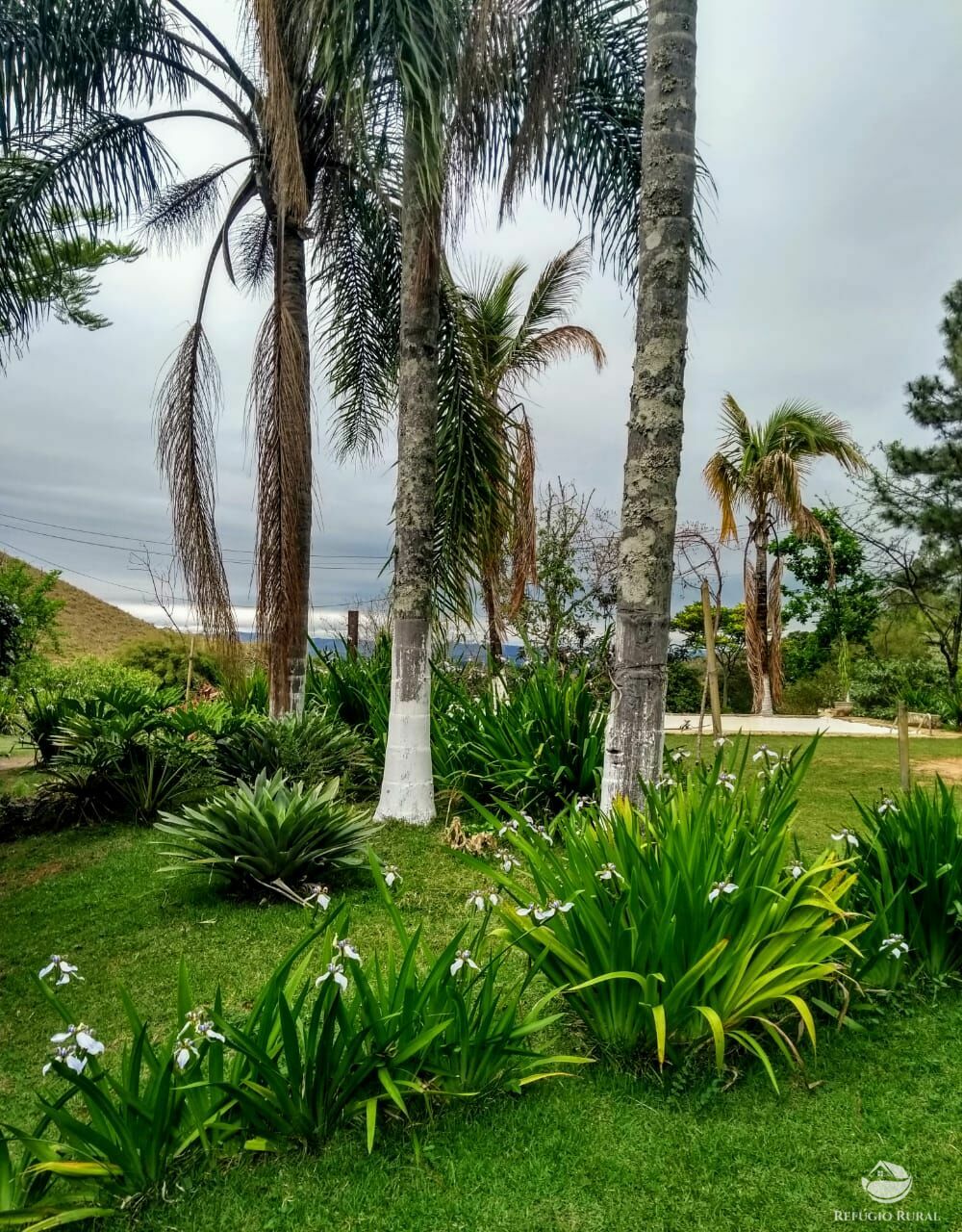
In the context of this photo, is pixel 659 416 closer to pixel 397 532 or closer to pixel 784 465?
pixel 397 532

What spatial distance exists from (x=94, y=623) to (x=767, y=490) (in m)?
22.5

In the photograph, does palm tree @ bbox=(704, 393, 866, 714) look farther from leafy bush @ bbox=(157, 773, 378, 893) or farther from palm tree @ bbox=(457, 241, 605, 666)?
leafy bush @ bbox=(157, 773, 378, 893)

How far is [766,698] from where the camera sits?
15.2m

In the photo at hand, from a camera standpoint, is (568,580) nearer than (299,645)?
No

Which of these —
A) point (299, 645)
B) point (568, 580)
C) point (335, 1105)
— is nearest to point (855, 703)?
point (568, 580)

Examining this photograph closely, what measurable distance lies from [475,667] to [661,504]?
5.72m

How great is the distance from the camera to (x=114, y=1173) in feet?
6.05

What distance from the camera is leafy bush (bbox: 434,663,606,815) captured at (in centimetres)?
578

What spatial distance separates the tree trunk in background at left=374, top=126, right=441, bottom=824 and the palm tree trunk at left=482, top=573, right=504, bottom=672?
1.43 metres

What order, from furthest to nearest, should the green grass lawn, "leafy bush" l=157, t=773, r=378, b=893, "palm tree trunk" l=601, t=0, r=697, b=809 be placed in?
"leafy bush" l=157, t=773, r=378, b=893 → "palm tree trunk" l=601, t=0, r=697, b=809 → the green grass lawn

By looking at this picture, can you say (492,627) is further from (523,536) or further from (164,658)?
(164,658)

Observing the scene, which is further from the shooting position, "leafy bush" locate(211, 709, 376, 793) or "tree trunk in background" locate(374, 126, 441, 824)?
"leafy bush" locate(211, 709, 376, 793)

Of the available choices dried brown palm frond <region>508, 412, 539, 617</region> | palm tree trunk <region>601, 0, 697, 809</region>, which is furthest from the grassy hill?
palm tree trunk <region>601, 0, 697, 809</region>

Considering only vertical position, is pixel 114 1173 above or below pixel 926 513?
below
